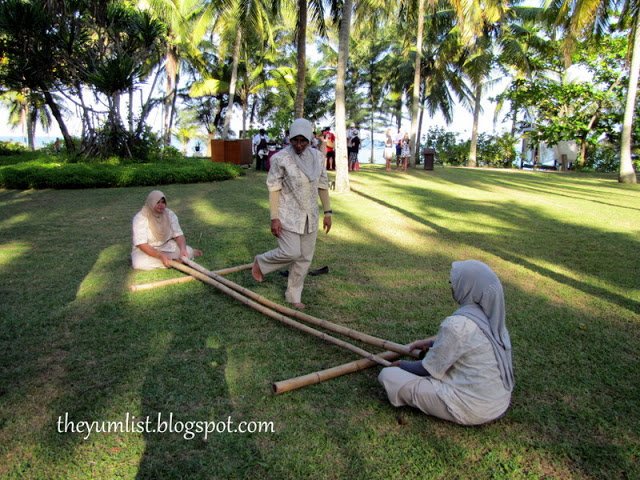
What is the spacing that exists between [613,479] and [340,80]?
1098 cm

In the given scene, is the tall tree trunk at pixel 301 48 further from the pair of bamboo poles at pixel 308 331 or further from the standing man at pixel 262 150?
the pair of bamboo poles at pixel 308 331

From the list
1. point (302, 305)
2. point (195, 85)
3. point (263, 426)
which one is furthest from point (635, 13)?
point (195, 85)

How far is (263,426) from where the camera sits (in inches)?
113

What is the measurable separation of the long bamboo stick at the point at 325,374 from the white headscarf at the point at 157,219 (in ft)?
10.4

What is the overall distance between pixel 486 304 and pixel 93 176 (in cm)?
1304

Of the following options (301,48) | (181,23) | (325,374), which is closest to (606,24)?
(301,48)

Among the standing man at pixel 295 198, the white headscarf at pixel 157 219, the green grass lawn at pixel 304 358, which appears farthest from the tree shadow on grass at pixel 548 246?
the white headscarf at pixel 157 219

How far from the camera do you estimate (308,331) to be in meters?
3.97

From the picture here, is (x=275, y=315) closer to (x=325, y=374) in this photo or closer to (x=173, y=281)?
(x=325, y=374)

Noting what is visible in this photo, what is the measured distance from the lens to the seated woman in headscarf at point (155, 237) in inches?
221

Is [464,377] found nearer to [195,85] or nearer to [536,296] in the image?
[536,296]

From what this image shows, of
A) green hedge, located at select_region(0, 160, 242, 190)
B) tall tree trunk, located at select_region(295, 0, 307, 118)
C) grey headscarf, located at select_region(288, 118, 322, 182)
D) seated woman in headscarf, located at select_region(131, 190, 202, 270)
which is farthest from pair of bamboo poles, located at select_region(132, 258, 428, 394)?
tall tree trunk, located at select_region(295, 0, 307, 118)

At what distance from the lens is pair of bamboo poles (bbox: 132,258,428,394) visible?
129 inches

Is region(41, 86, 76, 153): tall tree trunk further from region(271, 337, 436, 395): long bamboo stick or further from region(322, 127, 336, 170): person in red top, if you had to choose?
region(271, 337, 436, 395): long bamboo stick
